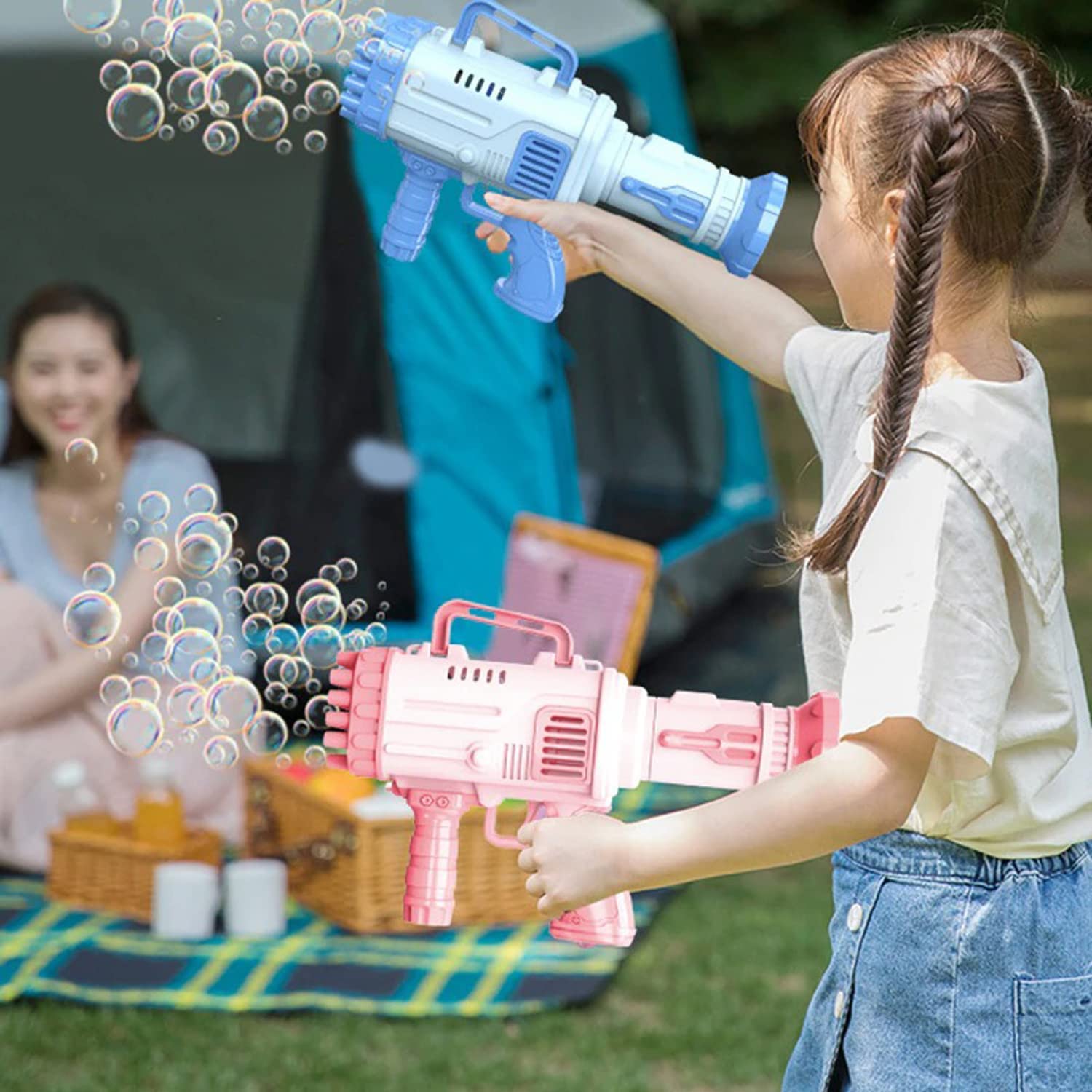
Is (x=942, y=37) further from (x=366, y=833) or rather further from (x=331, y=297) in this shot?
(x=331, y=297)

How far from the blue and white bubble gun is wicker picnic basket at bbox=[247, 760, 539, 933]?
1531 millimetres

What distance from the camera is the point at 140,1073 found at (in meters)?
2.29

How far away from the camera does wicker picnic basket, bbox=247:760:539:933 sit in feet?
8.57

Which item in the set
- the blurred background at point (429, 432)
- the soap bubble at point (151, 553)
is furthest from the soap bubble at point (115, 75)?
the blurred background at point (429, 432)

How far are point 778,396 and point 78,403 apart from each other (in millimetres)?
5392

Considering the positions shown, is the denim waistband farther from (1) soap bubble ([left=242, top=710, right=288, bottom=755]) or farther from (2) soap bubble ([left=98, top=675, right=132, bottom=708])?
(2) soap bubble ([left=98, top=675, right=132, bottom=708])

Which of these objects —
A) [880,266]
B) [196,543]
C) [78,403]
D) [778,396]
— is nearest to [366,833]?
[78,403]

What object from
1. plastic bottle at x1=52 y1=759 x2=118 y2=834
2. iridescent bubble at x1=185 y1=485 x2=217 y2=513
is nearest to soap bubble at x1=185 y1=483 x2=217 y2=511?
iridescent bubble at x1=185 y1=485 x2=217 y2=513

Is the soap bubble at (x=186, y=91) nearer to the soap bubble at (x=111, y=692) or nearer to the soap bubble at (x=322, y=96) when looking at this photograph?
the soap bubble at (x=322, y=96)

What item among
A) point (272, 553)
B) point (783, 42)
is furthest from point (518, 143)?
point (783, 42)

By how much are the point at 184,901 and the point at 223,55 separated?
1.52m

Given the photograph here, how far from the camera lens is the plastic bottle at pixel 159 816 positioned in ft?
9.01

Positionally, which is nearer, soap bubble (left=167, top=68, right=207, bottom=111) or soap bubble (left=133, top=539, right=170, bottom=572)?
soap bubble (left=167, top=68, right=207, bottom=111)

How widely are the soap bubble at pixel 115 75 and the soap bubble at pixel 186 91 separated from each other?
0.04m
